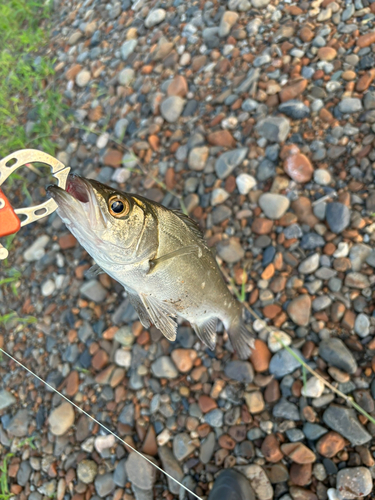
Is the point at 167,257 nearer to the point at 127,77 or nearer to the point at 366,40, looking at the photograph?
the point at 366,40

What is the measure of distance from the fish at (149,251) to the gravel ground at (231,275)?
2.77ft

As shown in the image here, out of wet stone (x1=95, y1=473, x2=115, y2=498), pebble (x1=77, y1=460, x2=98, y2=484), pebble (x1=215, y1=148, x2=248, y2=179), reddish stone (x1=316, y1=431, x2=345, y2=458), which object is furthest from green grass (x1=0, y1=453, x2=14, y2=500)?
pebble (x1=215, y1=148, x2=248, y2=179)

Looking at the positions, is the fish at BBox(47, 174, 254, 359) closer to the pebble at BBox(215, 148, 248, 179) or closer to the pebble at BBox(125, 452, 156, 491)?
the pebble at BBox(125, 452, 156, 491)

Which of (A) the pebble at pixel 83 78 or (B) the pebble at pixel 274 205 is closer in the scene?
(B) the pebble at pixel 274 205

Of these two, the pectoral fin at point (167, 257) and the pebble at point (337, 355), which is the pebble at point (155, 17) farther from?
the pebble at point (337, 355)

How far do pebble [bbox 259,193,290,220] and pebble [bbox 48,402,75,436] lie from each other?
2.41 meters

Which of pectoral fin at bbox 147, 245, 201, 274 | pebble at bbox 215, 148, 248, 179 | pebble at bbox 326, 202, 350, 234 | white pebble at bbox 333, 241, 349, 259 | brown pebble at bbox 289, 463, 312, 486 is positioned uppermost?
pectoral fin at bbox 147, 245, 201, 274

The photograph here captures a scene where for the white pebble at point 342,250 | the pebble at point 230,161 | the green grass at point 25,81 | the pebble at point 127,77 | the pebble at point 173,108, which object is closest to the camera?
the white pebble at point 342,250

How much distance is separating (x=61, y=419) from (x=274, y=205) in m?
2.59

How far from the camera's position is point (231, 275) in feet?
10.2

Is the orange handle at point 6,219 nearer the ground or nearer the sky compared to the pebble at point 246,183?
nearer the sky

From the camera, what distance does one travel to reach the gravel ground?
2.69 metres

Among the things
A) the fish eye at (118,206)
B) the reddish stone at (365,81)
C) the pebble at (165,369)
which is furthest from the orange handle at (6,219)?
the reddish stone at (365,81)

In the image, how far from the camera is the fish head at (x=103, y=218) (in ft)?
5.02
